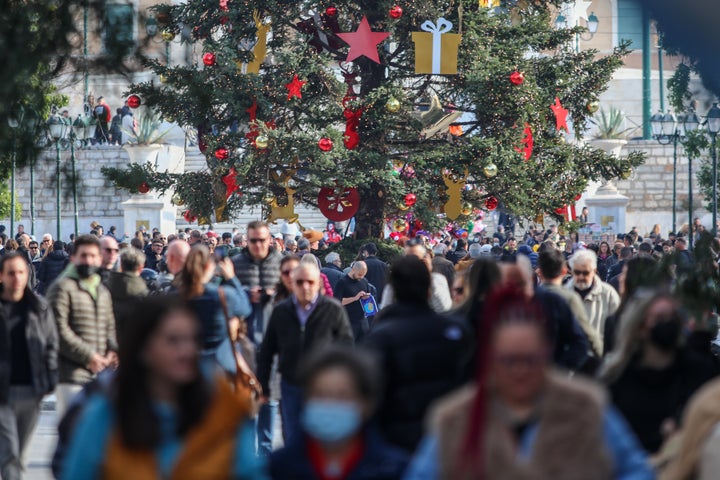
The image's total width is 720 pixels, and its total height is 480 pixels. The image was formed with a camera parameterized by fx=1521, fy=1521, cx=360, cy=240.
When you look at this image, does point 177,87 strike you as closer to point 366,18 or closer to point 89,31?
point 89,31

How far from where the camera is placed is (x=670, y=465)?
4805 mm

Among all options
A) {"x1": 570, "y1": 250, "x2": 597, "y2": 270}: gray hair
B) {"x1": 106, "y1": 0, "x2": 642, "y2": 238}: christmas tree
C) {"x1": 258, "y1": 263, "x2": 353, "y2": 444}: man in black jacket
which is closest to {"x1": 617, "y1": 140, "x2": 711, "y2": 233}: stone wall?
{"x1": 106, "y1": 0, "x2": 642, "y2": 238}: christmas tree

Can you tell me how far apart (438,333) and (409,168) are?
1638 centimetres

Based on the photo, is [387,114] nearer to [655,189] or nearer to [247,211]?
[247,211]

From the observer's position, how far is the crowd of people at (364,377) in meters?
3.92

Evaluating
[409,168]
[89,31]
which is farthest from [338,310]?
[409,168]

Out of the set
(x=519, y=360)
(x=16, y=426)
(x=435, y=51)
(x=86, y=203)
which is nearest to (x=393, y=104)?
(x=435, y=51)

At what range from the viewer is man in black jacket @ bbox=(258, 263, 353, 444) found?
342 inches

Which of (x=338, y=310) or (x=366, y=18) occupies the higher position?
(x=366, y=18)

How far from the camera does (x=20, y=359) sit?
26.5 feet

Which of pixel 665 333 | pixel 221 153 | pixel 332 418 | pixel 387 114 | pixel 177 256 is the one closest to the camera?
pixel 332 418

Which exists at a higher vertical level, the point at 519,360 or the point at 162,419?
the point at 519,360

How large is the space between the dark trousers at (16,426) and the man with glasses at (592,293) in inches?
139

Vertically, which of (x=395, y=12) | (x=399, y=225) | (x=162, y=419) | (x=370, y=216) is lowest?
(x=162, y=419)
